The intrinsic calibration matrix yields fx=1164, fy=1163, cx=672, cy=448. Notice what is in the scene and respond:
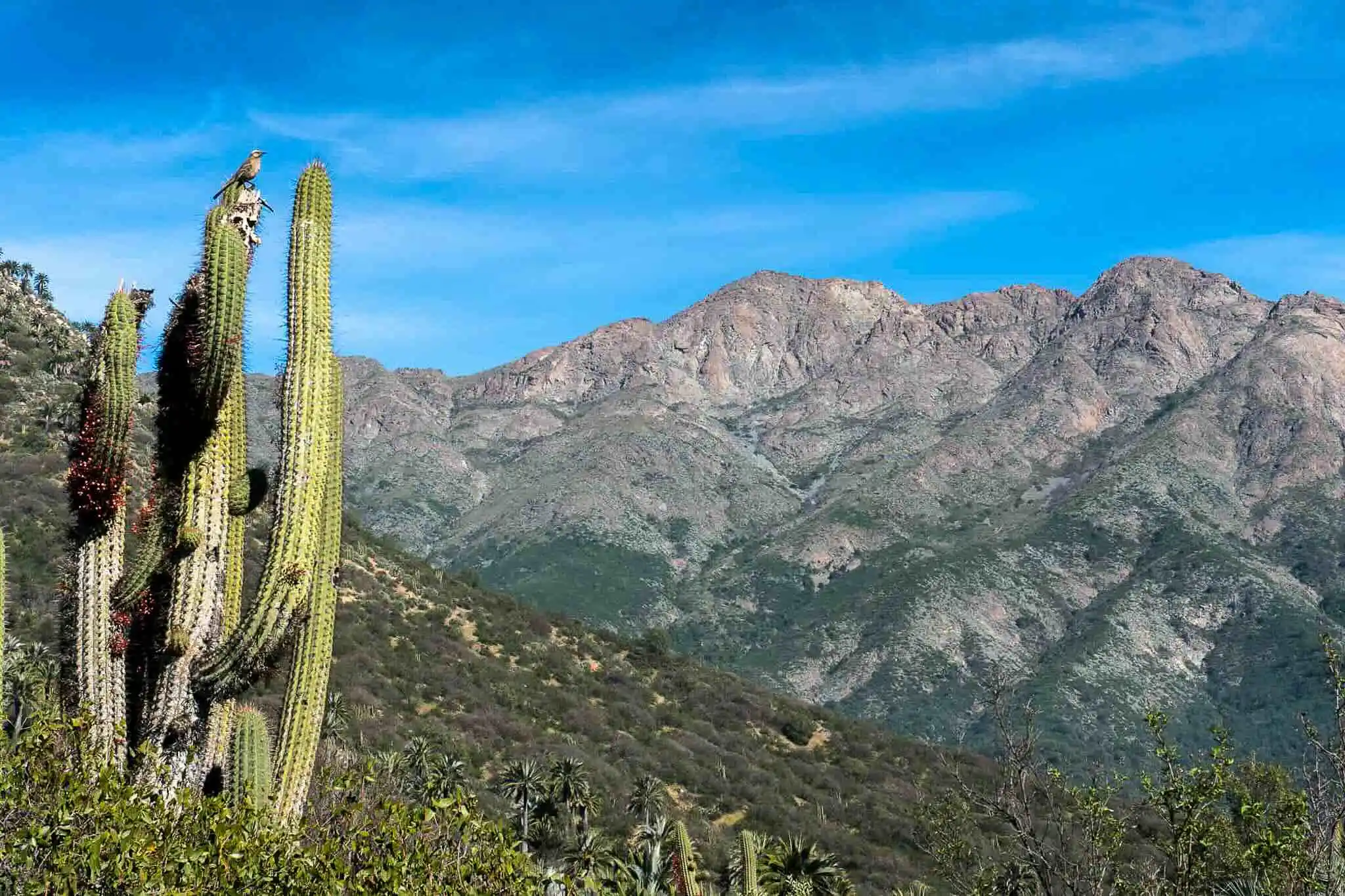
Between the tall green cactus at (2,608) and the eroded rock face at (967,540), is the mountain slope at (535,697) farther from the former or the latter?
the eroded rock face at (967,540)

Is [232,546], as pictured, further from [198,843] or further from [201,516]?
[198,843]

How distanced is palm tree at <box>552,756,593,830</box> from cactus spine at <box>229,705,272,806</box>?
2792 cm

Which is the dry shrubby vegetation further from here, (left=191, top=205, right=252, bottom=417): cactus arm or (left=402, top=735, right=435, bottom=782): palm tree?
(left=191, top=205, right=252, bottom=417): cactus arm

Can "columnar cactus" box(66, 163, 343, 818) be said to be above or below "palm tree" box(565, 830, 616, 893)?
above

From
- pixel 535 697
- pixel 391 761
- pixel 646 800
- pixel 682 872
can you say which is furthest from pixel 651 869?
pixel 535 697

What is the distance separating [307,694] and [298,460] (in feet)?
6.55

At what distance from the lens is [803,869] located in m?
29.4

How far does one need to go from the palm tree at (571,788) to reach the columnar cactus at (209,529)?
2784cm

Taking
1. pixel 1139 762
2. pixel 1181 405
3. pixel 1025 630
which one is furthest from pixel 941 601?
pixel 1181 405

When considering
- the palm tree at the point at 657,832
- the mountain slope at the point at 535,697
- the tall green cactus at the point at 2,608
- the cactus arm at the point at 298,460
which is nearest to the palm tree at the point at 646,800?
the mountain slope at the point at 535,697

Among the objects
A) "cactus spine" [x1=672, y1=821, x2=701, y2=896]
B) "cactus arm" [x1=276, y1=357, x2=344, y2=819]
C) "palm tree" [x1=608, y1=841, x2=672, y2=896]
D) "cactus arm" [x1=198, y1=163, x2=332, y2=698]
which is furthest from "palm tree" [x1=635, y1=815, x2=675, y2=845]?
"cactus arm" [x1=198, y1=163, x2=332, y2=698]

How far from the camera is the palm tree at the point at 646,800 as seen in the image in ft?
126

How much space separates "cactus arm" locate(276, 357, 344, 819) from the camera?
9836 mm

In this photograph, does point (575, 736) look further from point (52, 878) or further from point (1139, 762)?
point (1139, 762)
